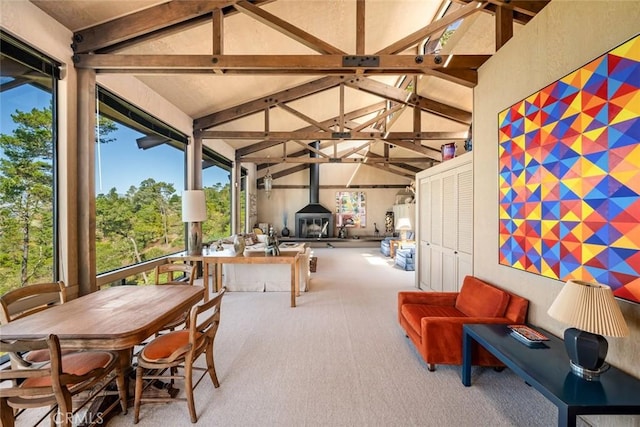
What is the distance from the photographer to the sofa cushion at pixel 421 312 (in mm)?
2533

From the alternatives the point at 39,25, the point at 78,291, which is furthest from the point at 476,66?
the point at 78,291

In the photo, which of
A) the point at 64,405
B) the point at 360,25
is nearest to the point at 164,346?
the point at 64,405

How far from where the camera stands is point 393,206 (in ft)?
35.4

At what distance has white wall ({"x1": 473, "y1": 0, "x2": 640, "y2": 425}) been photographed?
154 centimetres

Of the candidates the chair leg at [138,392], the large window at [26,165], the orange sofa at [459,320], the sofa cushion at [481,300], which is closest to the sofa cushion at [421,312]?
the orange sofa at [459,320]

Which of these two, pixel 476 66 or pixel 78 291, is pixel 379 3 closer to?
pixel 476 66

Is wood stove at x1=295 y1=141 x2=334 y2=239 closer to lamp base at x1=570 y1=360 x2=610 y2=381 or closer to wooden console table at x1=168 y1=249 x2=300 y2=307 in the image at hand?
wooden console table at x1=168 y1=249 x2=300 y2=307

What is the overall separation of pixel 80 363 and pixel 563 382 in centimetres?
284

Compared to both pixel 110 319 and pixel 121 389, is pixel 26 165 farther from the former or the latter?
pixel 121 389

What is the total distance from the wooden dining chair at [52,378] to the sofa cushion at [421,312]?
94.6 inches

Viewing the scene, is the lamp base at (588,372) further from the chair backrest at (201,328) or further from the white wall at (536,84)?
the chair backrest at (201,328)

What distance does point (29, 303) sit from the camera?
2326 mm

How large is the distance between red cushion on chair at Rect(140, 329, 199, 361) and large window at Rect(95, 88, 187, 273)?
6.34 ft

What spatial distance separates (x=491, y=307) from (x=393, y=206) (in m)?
8.62
